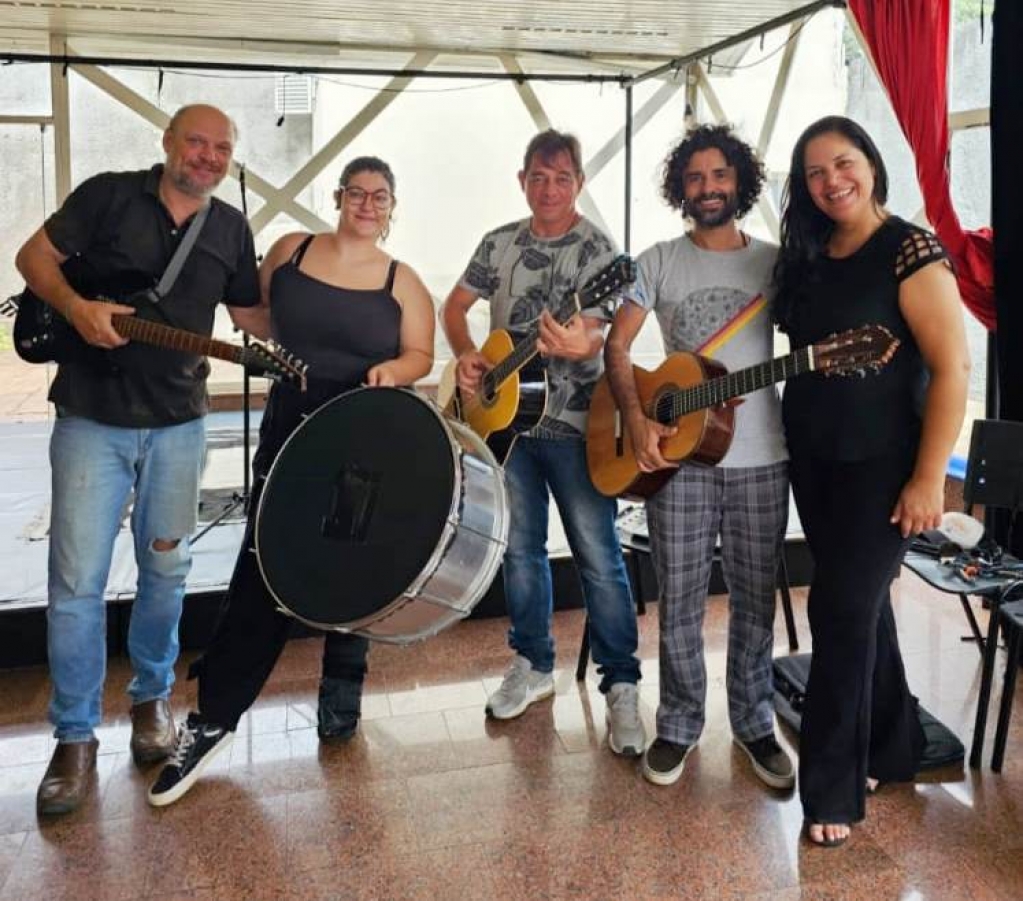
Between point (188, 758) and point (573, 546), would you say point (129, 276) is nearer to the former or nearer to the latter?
point (188, 758)

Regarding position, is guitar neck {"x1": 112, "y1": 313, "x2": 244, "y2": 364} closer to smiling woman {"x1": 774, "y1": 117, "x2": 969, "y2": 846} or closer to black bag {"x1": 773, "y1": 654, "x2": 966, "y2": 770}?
smiling woman {"x1": 774, "y1": 117, "x2": 969, "y2": 846}

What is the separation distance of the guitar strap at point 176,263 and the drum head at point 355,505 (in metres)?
0.50

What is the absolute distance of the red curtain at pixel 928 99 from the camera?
300cm

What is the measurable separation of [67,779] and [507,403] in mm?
1462

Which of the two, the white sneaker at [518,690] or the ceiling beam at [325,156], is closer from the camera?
the white sneaker at [518,690]

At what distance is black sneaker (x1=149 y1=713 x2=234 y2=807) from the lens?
2277mm

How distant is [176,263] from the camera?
7.43 ft

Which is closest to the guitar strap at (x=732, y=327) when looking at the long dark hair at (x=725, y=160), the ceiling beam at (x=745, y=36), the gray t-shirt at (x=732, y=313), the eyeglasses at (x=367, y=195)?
the gray t-shirt at (x=732, y=313)

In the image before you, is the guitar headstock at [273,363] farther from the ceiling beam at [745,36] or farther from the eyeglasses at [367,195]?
the ceiling beam at [745,36]

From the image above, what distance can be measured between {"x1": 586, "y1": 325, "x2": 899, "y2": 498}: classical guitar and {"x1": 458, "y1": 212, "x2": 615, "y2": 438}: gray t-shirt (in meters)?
0.07

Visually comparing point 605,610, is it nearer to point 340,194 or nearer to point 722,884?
point 722,884

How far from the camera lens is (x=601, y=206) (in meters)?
8.28

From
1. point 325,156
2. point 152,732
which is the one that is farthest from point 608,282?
point 325,156

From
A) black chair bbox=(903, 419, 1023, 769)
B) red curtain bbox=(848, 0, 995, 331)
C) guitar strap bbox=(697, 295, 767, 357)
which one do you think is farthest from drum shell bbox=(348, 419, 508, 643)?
red curtain bbox=(848, 0, 995, 331)
